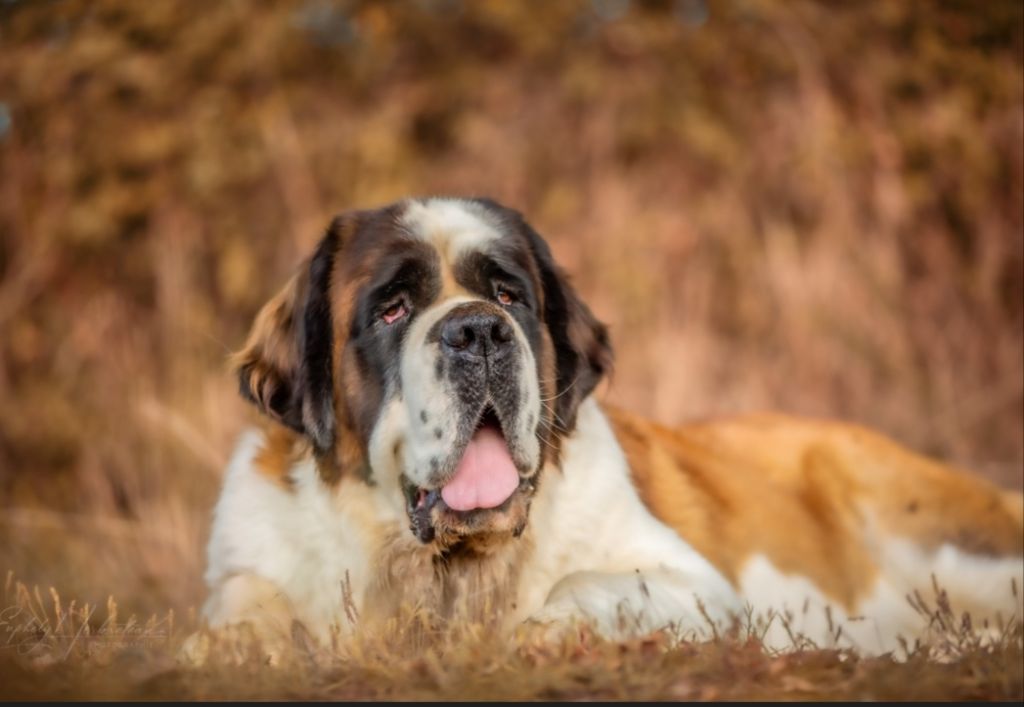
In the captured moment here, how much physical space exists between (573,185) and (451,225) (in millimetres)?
3679

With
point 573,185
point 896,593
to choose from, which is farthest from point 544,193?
point 896,593

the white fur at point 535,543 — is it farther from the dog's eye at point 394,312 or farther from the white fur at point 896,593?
the white fur at point 896,593

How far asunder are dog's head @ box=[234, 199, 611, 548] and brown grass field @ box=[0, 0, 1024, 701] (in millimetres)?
2833

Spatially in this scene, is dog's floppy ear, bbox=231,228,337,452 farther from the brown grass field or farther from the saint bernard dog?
the brown grass field

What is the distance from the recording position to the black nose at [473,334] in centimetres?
259

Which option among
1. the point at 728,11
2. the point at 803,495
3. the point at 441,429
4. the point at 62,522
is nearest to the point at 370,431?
the point at 441,429

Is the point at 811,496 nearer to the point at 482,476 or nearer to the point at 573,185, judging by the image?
the point at 482,476

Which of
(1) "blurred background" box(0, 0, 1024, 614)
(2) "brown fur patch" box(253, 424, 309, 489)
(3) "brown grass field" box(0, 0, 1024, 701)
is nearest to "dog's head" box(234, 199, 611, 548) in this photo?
(2) "brown fur patch" box(253, 424, 309, 489)

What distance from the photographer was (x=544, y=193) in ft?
21.9

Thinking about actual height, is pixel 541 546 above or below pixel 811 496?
below

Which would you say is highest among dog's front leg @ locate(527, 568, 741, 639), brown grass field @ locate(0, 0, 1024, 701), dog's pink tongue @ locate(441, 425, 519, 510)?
brown grass field @ locate(0, 0, 1024, 701)

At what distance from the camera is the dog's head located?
263 centimetres

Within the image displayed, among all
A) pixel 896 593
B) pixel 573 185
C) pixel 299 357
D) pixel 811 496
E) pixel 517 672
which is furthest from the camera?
pixel 573 185

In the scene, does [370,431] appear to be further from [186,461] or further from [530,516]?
[186,461]
